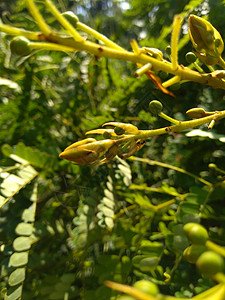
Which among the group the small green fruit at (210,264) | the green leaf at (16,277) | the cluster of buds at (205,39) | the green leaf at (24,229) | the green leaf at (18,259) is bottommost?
the green leaf at (16,277)

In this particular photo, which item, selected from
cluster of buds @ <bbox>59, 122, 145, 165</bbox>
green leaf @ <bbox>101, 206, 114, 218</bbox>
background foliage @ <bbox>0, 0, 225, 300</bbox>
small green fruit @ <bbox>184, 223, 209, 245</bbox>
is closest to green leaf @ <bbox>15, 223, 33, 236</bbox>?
background foliage @ <bbox>0, 0, 225, 300</bbox>

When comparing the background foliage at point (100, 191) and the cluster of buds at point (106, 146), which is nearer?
the cluster of buds at point (106, 146)

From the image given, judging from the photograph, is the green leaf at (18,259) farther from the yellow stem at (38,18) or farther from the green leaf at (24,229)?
the yellow stem at (38,18)

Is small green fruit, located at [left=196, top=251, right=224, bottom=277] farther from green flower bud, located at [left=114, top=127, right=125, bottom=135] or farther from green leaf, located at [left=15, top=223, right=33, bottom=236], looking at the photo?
green leaf, located at [left=15, top=223, right=33, bottom=236]

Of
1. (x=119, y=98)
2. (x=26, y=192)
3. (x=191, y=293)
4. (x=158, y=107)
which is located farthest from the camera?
(x=119, y=98)

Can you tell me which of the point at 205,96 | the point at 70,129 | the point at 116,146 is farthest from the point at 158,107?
the point at 70,129

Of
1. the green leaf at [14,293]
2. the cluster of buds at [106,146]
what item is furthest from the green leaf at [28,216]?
the cluster of buds at [106,146]

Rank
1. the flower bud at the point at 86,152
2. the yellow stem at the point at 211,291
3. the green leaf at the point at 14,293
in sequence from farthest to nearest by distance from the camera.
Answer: the green leaf at the point at 14,293 → the flower bud at the point at 86,152 → the yellow stem at the point at 211,291

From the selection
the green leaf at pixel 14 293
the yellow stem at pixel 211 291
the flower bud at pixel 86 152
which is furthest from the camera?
the green leaf at pixel 14 293

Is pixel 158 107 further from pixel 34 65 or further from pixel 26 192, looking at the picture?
pixel 34 65
